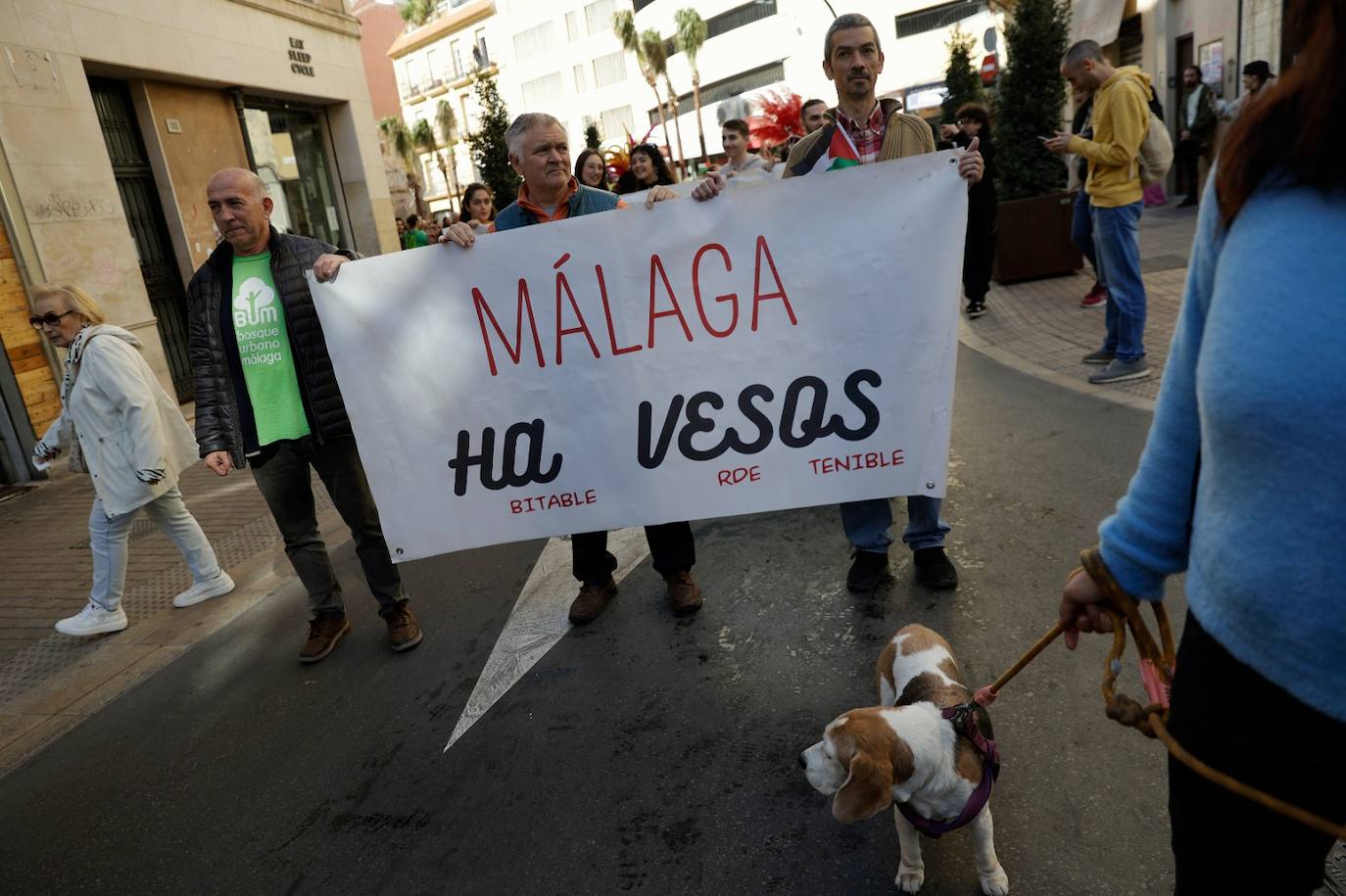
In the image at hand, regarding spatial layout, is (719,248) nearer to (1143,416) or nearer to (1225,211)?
(1225,211)

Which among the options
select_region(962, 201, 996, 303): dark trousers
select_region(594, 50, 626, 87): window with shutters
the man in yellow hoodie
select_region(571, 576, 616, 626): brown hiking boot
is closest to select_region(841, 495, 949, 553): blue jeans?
select_region(571, 576, 616, 626): brown hiking boot

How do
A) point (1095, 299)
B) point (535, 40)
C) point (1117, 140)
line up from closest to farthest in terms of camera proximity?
point (1117, 140)
point (1095, 299)
point (535, 40)

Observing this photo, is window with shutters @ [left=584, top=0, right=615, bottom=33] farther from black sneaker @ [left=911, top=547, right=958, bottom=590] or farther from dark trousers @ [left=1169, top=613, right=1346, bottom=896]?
dark trousers @ [left=1169, top=613, right=1346, bottom=896]

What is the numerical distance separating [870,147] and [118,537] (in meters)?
4.51

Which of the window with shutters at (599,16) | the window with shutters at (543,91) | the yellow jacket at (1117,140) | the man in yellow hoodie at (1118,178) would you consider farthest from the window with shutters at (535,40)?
the yellow jacket at (1117,140)

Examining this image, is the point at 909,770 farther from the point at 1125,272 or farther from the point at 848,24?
the point at 1125,272

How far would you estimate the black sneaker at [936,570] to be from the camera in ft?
12.4

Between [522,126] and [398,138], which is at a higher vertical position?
[398,138]

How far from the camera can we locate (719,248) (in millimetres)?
3334

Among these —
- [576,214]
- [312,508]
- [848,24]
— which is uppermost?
[848,24]

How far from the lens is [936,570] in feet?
12.5

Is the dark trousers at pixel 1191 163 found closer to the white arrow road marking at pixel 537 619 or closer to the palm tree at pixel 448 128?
the white arrow road marking at pixel 537 619

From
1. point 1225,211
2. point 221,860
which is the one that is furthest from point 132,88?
point 1225,211

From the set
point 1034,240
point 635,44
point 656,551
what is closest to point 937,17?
point 635,44
